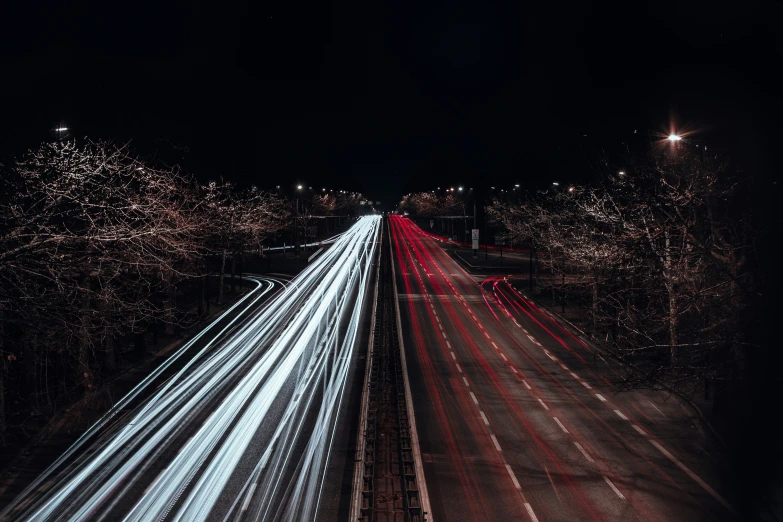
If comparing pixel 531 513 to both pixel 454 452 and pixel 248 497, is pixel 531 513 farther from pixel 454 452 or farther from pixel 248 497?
pixel 248 497

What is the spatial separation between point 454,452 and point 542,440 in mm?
2530

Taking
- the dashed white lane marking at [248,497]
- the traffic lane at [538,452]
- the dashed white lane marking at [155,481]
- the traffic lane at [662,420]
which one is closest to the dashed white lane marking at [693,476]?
the traffic lane at [662,420]

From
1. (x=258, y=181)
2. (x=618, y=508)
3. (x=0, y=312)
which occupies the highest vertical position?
(x=258, y=181)

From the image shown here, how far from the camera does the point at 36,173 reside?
11.4 m

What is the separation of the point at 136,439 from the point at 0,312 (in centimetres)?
462

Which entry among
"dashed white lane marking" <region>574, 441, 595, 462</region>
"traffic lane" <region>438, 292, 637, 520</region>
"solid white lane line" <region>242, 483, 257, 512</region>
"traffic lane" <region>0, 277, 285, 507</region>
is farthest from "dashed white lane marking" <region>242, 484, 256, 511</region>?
"dashed white lane marking" <region>574, 441, 595, 462</region>

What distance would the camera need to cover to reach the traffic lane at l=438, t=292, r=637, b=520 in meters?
12.4

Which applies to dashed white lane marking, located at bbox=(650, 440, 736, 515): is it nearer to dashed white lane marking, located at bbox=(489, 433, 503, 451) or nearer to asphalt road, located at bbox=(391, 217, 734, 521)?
asphalt road, located at bbox=(391, 217, 734, 521)

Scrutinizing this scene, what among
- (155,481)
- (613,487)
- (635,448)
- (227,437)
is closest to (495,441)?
(613,487)

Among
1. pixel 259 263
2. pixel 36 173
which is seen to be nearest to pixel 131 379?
pixel 36 173

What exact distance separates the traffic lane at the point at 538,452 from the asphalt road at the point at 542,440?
1.1 inches

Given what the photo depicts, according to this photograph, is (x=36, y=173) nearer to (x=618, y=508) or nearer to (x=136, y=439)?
(x=136, y=439)

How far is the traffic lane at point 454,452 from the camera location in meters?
12.5

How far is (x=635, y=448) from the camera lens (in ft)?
50.8
